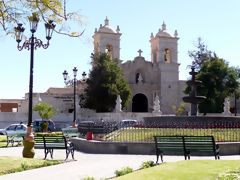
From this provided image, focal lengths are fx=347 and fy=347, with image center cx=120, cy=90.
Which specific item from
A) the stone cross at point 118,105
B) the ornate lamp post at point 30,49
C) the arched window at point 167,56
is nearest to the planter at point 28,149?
the ornate lamp post at point 30,49

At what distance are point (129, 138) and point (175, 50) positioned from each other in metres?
43.9

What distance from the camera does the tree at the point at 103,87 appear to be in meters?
45.9

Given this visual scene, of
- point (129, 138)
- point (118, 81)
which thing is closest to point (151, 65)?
point (118, 81)

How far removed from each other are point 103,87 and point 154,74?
13679 mm

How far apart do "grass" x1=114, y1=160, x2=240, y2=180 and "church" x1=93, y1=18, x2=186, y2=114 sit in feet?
153

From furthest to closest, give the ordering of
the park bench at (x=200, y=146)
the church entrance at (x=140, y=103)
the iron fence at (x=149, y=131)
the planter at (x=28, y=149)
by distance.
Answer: the church entrance at (x=140, y=103), the iron fence at (x=149, y=131), the planter at (x=28, y=149), the park bench at (x=200, y=146)

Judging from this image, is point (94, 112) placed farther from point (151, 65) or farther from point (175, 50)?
point (175, 50)

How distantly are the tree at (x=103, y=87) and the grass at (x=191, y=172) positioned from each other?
37.7 m

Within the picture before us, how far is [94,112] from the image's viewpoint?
47.5 meters

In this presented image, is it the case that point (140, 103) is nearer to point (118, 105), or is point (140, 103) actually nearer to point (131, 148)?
point (118, 105)

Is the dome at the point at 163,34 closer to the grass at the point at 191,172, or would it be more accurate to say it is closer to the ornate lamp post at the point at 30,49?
the ornate lamp post at the point at 30,49

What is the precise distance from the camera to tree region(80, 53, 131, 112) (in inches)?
1806

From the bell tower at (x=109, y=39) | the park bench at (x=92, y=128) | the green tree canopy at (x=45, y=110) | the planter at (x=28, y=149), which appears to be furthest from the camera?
the bell tower at (x=109, y=39)

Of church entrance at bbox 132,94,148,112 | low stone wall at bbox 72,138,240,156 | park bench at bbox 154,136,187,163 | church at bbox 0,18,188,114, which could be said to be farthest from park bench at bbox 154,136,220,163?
church entrance at bbox 132,94,148,112
